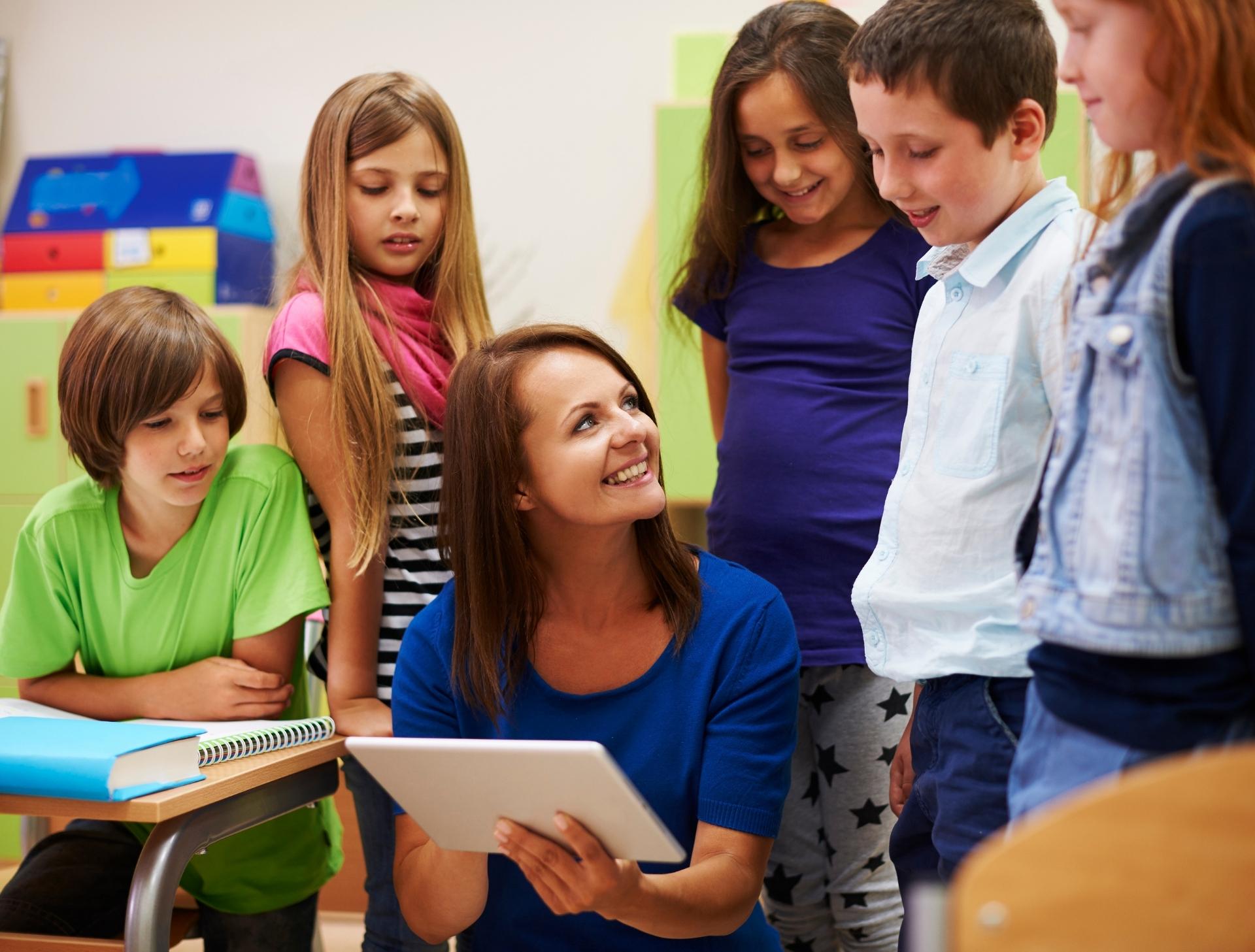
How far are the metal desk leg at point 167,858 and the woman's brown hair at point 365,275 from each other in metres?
0.35

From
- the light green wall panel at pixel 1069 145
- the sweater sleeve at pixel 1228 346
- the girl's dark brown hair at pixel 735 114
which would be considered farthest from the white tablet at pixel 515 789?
the light green wall panel at pixel 1069 145

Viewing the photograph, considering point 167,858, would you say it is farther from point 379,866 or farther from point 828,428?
point 828,428

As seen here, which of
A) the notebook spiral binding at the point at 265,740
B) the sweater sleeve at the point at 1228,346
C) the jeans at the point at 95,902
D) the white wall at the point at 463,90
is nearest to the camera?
the sweater sleeve at the point at 1228,346

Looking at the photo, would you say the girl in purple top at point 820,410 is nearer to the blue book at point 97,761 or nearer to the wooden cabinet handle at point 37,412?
the blue book at point 97,761

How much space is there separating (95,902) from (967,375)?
1239 millimetres

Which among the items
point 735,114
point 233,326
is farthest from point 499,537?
point 233,326

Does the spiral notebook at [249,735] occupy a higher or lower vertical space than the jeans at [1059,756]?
lower

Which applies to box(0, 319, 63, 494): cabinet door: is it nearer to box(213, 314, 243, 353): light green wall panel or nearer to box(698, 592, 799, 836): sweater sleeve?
box(213, 314, 243, 353): light green wall panel

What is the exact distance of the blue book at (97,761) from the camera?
4.19ft

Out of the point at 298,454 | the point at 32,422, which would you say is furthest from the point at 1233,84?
the point at 32,422

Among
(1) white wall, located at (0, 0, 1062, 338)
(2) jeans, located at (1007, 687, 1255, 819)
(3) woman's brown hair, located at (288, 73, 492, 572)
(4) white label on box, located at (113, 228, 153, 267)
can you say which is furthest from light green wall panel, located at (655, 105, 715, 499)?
(2) jeans, located at (1007, 687, 1255, 819)

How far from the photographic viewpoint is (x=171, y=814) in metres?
1.28

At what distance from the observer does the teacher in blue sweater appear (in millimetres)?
1320

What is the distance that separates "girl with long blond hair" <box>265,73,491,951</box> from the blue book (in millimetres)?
283
